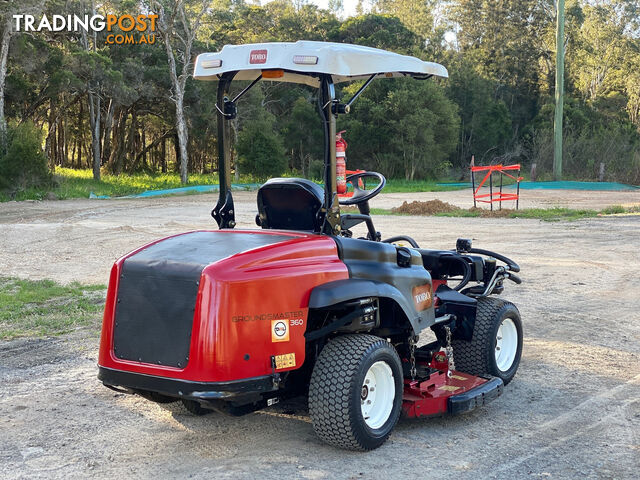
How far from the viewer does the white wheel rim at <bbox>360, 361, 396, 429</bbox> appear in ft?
14.3

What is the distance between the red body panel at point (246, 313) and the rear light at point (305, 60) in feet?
3.37

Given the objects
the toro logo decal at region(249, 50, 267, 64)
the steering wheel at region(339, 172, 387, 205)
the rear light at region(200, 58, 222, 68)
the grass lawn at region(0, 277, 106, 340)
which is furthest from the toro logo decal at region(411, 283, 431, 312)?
the grass lawn at region(0, 277, 106, 340)

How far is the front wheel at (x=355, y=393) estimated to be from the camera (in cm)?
416

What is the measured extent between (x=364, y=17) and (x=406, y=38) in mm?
3117

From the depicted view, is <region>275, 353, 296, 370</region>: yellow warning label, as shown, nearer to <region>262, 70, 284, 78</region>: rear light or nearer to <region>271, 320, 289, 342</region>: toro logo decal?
<region>271, 320, 289, 342</region>: toro logo decal

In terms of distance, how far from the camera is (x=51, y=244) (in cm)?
1405

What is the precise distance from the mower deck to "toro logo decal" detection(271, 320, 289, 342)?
3.50 feet

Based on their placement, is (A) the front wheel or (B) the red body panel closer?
(B) the red body panel

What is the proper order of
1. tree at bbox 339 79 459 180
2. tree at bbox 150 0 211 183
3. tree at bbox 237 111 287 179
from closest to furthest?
tree at bbox 150 0 211 183 < tree at bbox 237 111 287 179 < tree at bbox 339 79 459 180

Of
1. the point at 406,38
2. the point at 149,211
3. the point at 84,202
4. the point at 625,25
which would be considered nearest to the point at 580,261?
the point at 149,211

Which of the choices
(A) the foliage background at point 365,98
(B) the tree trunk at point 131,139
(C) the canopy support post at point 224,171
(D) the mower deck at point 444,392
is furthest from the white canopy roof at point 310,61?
(B) the tree trunk at point 131,139

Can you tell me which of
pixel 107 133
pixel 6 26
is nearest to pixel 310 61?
pixel 6 26

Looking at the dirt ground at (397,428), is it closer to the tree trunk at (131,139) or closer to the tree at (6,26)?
the tree at (6,26)

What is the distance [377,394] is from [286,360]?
2.26 ft
